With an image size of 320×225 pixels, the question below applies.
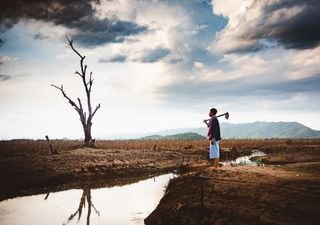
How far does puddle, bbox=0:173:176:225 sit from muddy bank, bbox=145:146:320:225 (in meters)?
2.20

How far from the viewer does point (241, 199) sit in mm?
10562

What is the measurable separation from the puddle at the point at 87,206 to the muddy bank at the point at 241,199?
2.20 metres

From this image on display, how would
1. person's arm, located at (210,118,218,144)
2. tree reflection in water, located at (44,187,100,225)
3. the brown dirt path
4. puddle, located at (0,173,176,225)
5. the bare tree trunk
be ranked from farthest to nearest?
the bare tree trunk < person's arm, located at (210,118,218,144) < tree reflection in water, located at (44,187,100,225) < puddle, located at (0,173,176,225) < the brown dirt path

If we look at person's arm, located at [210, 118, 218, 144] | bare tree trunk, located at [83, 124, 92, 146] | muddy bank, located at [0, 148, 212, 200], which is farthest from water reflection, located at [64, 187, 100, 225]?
bare tree trunk, located at [83, 124, 92, 146]

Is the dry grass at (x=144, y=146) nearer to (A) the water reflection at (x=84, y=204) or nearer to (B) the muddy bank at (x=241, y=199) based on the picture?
(A) the water reflection at (x=84, y=204)

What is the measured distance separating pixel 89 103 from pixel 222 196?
3521 cm

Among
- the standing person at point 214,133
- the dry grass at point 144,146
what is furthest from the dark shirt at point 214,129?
the dry grass at point 144,146

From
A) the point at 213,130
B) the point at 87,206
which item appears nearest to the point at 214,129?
the point at 213,130

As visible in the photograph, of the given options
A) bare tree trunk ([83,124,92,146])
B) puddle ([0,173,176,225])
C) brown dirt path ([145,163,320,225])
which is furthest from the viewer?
bare tree trunk ([83,124,92,146])

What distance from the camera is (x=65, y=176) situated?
948 inches

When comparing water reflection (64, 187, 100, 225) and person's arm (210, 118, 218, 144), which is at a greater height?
person's arm (210, 118, 218, 144)

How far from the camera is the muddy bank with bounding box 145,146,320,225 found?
9289 mm

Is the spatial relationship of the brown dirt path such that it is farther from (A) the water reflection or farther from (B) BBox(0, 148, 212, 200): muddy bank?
(B) BBox(0, 148, 212, 200): muddy bank

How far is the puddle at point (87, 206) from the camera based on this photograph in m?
14.5
